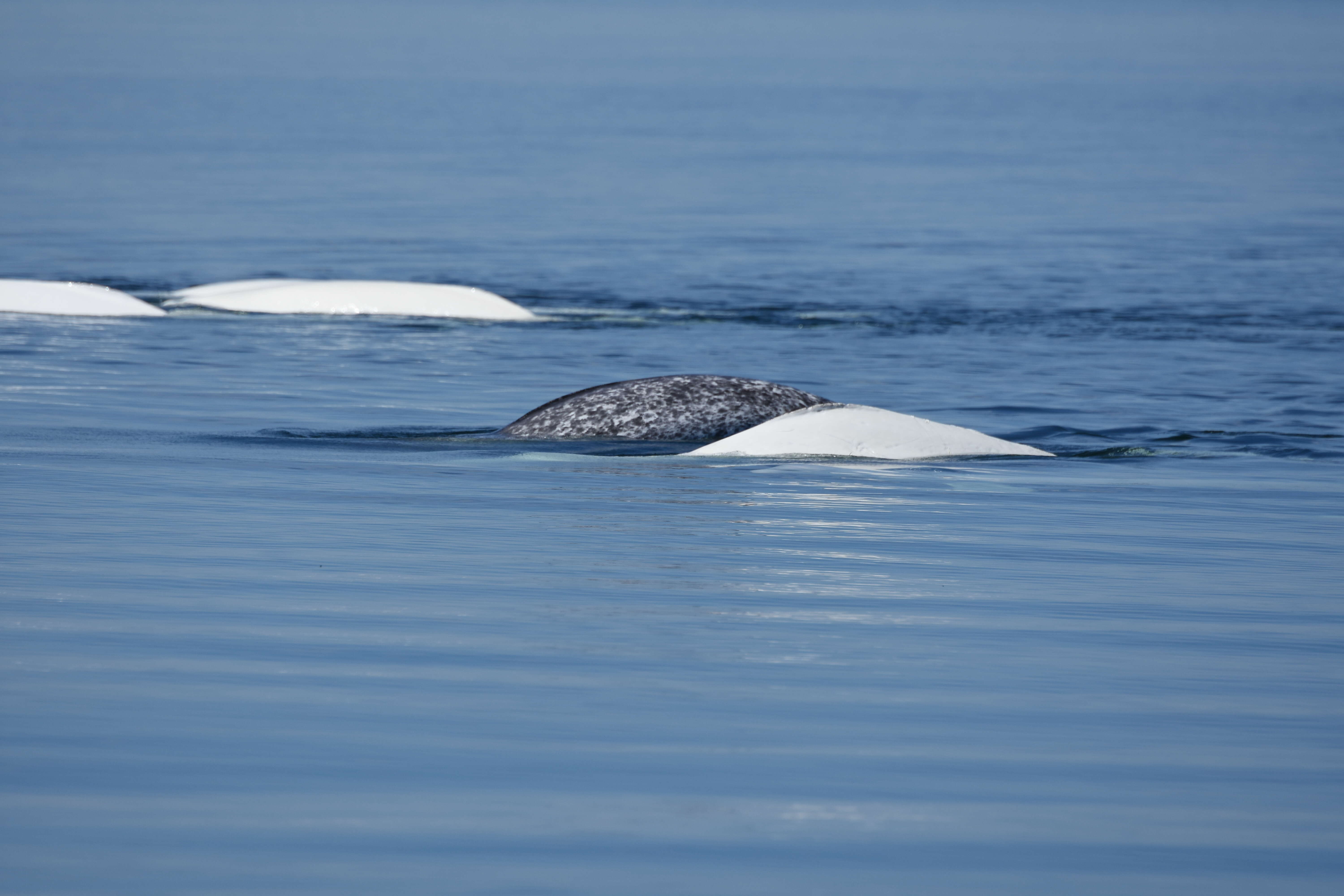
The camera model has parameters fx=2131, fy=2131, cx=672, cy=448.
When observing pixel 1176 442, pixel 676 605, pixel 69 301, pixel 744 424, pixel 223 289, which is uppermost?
pixel 223 289

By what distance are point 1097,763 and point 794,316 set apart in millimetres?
21053

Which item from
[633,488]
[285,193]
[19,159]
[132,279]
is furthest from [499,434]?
[19,159]

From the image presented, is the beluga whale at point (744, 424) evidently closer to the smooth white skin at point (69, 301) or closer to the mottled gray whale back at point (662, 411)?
the mottled gray whale back at point (662, 411)

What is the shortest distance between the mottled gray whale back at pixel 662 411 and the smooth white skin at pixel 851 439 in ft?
2.46

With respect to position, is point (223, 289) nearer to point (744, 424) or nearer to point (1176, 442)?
point (744, 424)

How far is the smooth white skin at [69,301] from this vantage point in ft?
86.5

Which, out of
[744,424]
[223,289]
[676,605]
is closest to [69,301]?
[223,289]

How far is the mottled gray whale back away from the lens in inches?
627

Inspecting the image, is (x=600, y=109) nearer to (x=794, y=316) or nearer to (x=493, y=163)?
(x=493, y=163)

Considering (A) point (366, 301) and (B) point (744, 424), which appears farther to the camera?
(A) point (366, 301)

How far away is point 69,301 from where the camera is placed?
26.6m

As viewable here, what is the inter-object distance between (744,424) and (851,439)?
1.55 metres

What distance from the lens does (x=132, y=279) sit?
103ft

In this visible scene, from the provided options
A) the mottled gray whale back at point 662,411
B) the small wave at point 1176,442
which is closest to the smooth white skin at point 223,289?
the mottled gray whale back at point 662,411
